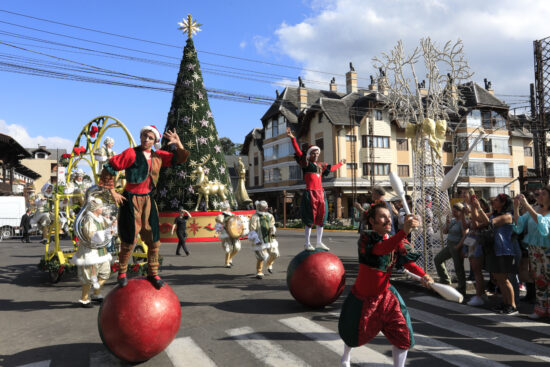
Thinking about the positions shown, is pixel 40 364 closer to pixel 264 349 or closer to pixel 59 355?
pixel 59 355

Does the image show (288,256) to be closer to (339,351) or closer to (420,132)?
(420,132)

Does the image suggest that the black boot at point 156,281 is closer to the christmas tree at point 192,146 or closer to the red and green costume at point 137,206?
the red and green costume at point 137,206

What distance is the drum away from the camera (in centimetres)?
1147

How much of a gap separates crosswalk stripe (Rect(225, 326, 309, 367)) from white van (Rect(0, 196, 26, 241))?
2653 centimetres

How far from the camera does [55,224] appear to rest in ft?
31.5

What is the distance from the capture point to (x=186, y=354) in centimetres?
481

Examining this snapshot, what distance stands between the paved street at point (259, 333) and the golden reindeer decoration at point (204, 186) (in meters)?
10.7

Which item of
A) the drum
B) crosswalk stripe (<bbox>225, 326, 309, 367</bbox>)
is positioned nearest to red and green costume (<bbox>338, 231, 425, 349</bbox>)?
crosswalk stripe (<bbox>225, 326, 309, 367</bbox>)

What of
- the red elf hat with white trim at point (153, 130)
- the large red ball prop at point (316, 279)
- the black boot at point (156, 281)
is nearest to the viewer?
the black boot at point (156, 281)

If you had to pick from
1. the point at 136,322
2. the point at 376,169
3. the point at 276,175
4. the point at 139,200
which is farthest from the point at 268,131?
the point at 136,322

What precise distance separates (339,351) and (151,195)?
3.20m

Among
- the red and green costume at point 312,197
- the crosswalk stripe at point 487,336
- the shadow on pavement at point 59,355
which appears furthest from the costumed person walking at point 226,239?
the shadow on pavement at point 59,355

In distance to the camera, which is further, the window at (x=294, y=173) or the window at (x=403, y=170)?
the window at (x=294, y=173)

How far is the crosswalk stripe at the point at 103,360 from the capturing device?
4570 millimetres
